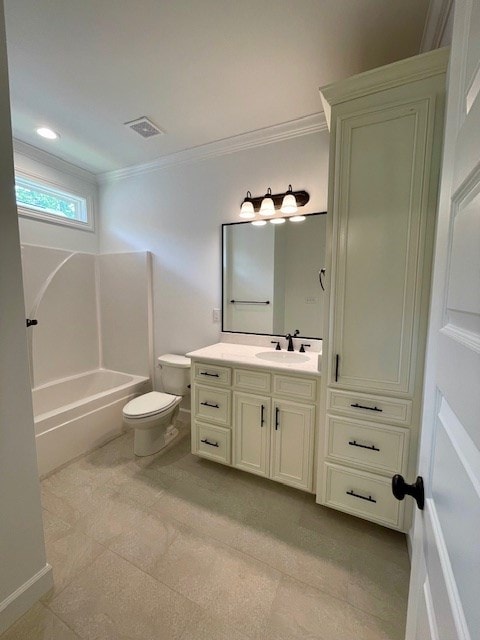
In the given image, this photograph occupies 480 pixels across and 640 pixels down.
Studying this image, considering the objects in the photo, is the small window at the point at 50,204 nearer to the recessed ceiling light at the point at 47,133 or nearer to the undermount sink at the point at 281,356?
the recessed ceiling light at the point at 47,133

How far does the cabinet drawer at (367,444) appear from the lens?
149 cm

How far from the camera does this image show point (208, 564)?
144cm

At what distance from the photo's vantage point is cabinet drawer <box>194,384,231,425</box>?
2.04 metres

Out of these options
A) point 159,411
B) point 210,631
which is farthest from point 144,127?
point 210,631

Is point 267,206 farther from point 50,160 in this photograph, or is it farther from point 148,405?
point 50,160

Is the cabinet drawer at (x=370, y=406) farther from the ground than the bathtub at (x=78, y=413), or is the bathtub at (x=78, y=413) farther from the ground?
the cabinet drawer at (x=370, y=406)

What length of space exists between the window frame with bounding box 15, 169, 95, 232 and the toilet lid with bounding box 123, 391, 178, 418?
199 cm

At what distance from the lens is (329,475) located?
65.6 inches

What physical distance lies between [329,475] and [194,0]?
255 cm

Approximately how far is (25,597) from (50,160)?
3.31m

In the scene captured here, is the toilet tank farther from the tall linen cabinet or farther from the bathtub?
the tall linen cabinet

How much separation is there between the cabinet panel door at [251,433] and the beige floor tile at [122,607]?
32.2 inches

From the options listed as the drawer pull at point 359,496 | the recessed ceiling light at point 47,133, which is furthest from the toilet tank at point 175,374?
the recessed ceiling light at point 47,133

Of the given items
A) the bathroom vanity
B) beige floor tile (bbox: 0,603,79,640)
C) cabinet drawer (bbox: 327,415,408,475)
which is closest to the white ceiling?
the bathroom vanity
